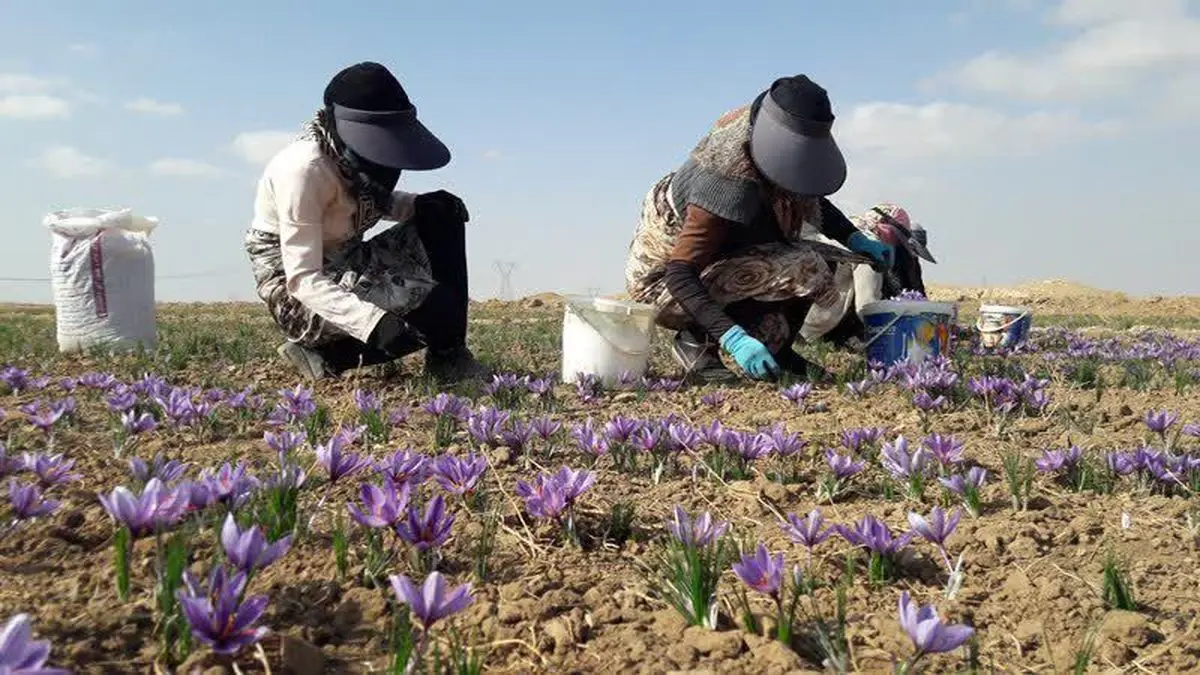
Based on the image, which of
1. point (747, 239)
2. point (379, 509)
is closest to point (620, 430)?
point (379, 509)

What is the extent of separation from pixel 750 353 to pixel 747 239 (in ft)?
2.38

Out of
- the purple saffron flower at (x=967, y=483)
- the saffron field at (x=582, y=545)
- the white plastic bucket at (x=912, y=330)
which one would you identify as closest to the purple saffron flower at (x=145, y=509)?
the saffron field at (x=582, y=545)

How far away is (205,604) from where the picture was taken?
1192mm

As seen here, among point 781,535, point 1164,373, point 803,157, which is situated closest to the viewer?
point 781,535

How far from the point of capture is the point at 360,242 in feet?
14.8

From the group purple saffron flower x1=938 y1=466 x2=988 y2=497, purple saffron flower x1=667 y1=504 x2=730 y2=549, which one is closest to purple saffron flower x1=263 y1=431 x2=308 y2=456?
purple saffron flower x1=667 y1=504 x2=730 y2=549

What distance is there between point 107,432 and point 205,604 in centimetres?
216

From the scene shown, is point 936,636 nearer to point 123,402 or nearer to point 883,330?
point 123,402

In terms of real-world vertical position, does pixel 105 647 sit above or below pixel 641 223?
below

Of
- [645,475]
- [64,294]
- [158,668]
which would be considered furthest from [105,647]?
[64,294]

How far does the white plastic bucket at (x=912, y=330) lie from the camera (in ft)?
15.7

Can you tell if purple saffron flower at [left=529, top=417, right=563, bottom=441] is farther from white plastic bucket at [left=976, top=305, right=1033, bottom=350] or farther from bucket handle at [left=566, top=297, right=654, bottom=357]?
white plastic bucket at [left=976, top=305, right=1033, bottom=350]

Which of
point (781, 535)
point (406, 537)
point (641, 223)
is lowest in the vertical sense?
point (781, 535)

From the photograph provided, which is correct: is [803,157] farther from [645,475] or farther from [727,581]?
[727,581]
